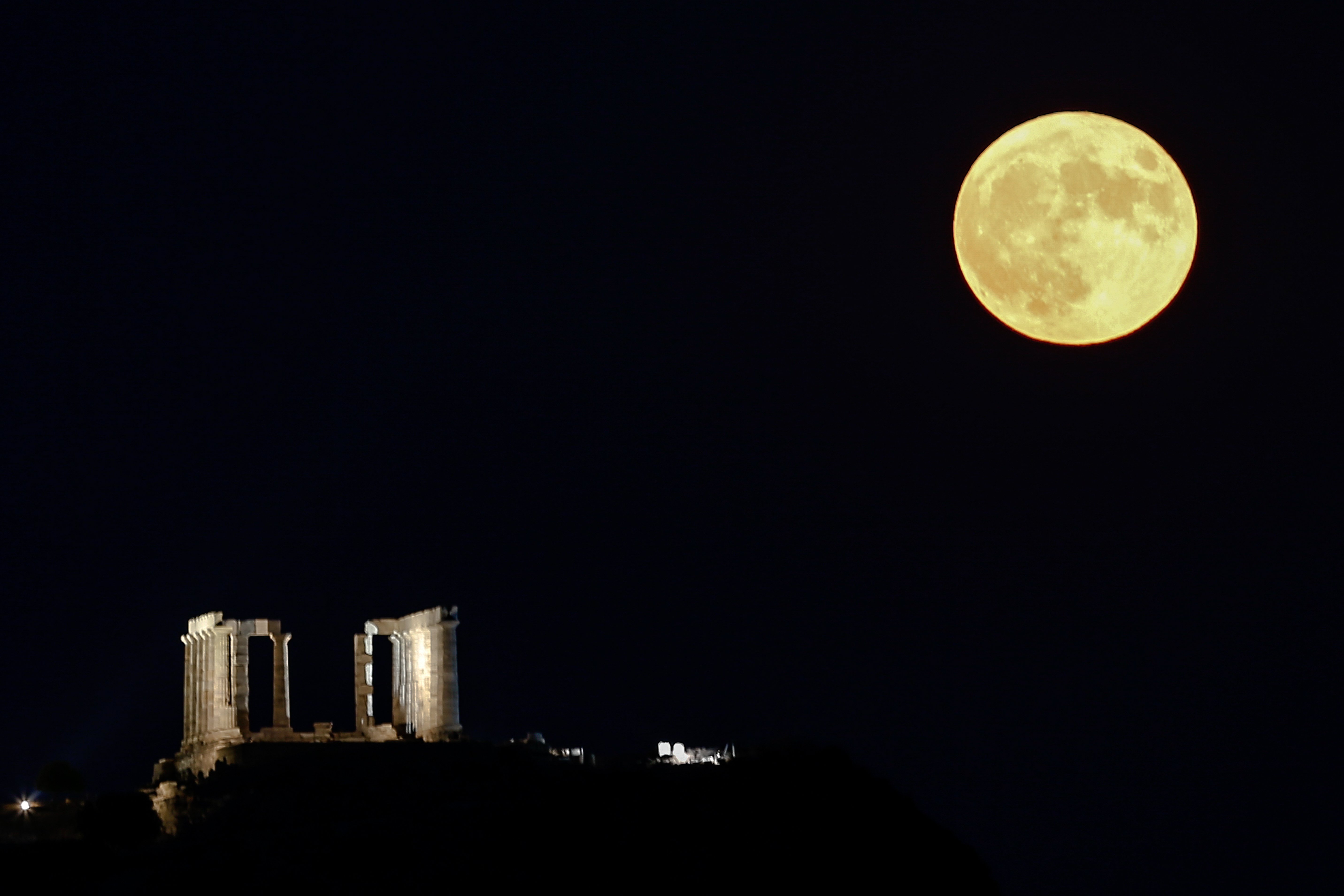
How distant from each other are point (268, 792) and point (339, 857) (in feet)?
28.1

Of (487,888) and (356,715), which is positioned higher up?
(356,715)

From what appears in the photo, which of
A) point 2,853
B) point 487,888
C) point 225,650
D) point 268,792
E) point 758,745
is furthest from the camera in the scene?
point 225,650

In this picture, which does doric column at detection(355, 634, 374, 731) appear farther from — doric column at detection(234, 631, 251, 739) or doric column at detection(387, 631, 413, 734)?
doric column at detection(234, 631, 251, 739)

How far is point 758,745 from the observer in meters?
74.1

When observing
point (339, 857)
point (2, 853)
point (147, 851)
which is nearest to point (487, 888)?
point (339, 857)

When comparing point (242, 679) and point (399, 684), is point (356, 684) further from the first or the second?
point (242, 679)

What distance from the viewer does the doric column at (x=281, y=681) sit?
8275 cm

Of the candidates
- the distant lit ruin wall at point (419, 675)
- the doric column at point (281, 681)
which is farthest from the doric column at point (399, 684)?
the doric column at point (281, 681)

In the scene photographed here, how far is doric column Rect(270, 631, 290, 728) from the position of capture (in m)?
82.8

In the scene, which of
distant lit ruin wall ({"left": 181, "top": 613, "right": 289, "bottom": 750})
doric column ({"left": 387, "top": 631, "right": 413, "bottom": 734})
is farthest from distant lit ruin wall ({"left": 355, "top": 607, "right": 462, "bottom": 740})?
distant lit ruin wall ({"left": 181, "top": 613, "right": 289, "bottom": 750})

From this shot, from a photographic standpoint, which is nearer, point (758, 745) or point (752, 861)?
point (752, 861)

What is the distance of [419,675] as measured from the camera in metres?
82.3

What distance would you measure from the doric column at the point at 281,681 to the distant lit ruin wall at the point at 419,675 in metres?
2.64

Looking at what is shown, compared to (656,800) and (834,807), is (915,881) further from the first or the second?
(656,800)
